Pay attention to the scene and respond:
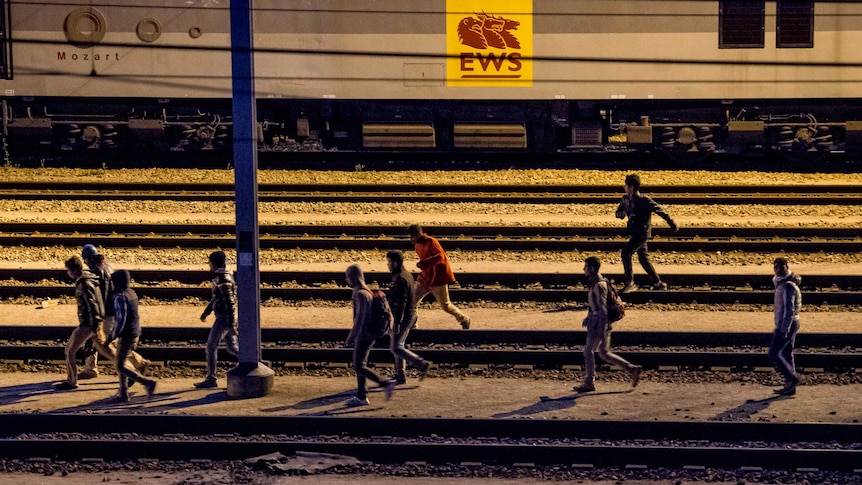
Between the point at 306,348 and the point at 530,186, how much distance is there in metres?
9.71

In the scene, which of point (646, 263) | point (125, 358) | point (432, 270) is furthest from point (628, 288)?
point (125, 358)

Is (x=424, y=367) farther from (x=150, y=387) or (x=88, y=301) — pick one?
(x=88, y=301)

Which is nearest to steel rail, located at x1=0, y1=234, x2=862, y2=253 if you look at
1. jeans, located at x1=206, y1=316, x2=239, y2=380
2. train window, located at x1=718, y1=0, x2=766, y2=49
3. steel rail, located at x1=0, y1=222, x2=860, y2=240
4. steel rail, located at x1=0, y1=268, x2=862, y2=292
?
steel rail, located at x1=0, y1=222, x2=860, y2=240

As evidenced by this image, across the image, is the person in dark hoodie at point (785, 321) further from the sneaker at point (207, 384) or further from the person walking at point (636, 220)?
the sneaker at point (207, 384)

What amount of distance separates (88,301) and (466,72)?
1362 cm

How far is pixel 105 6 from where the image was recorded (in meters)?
25.0

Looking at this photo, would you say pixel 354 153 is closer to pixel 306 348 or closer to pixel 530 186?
pixel 530 186

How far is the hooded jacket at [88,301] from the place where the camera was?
12078 mm

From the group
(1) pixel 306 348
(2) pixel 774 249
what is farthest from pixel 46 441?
(2) pixel 774 249

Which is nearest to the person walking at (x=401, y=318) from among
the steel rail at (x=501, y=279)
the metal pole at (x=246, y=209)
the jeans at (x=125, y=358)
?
the metal pole at (x=246, y=209)

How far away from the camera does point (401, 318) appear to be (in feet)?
40.6

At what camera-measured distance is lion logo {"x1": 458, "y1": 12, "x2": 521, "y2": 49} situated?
24.2 meters

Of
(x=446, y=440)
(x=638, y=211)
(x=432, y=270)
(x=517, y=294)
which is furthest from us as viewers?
(x=517, y=294)

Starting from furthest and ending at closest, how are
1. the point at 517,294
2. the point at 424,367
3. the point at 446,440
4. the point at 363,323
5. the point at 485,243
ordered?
the point at 485,243
the point at 517,294
the point at 424,367
the point at 363,323
the point at 446,440
